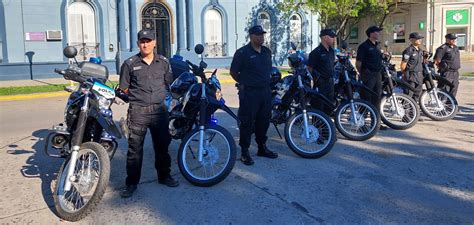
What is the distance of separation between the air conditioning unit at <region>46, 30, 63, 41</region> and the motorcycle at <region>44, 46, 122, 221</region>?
17.1 metres

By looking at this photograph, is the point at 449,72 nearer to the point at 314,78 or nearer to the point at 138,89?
the point at 314,78

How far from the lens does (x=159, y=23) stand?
23469mm

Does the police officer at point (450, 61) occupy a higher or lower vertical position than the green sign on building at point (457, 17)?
lower

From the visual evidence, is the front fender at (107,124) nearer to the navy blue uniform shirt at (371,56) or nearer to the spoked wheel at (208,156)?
the spoked wheel at (208,156)

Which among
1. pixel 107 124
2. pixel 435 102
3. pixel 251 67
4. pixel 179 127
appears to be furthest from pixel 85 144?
pixel 435 102

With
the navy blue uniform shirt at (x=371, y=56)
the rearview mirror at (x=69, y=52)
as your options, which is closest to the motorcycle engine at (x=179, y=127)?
the rearview mirror at (x=69, y=52)

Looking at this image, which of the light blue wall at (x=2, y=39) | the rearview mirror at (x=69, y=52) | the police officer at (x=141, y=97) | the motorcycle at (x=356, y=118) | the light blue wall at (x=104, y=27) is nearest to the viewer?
the police officer at (x=141, y=97)

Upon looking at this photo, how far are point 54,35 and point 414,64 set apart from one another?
55.8 feet

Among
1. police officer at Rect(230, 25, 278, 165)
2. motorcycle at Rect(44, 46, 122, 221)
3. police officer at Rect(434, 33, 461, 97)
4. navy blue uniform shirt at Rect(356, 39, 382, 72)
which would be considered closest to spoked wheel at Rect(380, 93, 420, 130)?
navy blue uniform shirt at Rect(356, 39, 382, 72)

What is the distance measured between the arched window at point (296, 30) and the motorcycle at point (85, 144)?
76.4 ft

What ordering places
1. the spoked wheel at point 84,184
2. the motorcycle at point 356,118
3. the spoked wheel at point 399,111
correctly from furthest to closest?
the spoked wheel at point 399,111 → the motorcycle at point 356,118 → the spoked wheel at point 84,184

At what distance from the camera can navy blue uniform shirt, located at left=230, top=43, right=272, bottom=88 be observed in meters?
5.74

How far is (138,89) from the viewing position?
4582mm

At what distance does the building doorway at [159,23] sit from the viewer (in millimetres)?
22922
